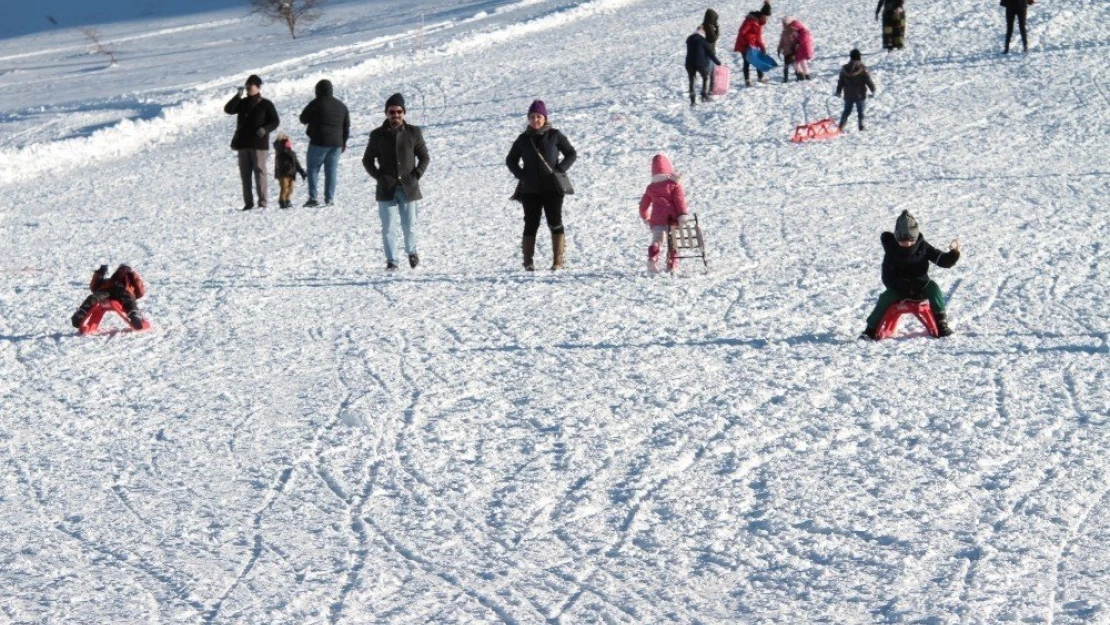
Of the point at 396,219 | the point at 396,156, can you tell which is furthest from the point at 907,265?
the point at 396,219

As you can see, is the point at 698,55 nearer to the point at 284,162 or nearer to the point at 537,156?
the point at 284,162

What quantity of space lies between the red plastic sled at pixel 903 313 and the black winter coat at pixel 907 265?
0.36 feet

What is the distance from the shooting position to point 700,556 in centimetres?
609

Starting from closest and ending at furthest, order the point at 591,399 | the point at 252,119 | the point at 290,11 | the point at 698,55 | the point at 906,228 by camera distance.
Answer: the point at 591,399 → the point at 906,228 → the point at 252,119 → the point at 698,55 → the point at 290,11

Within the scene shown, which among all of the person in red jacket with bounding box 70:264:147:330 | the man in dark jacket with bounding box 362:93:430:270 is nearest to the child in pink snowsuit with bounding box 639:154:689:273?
the man in dark jacket with bounding box 362:93:430:270

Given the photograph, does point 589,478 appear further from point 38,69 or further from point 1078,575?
point 38,69

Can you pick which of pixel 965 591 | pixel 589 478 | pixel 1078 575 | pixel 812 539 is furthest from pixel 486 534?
pixel 1078 575

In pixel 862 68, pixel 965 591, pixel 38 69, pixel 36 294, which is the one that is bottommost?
pixel 965 591

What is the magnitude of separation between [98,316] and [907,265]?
18.9 feet

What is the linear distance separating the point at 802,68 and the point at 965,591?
56.1ft

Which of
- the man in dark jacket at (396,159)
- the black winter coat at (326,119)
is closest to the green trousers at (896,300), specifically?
the man in dark jacket at (396,159)

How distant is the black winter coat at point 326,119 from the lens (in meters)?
14.9

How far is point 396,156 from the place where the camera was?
11445mm

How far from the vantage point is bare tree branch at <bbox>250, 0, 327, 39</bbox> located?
5022cm
